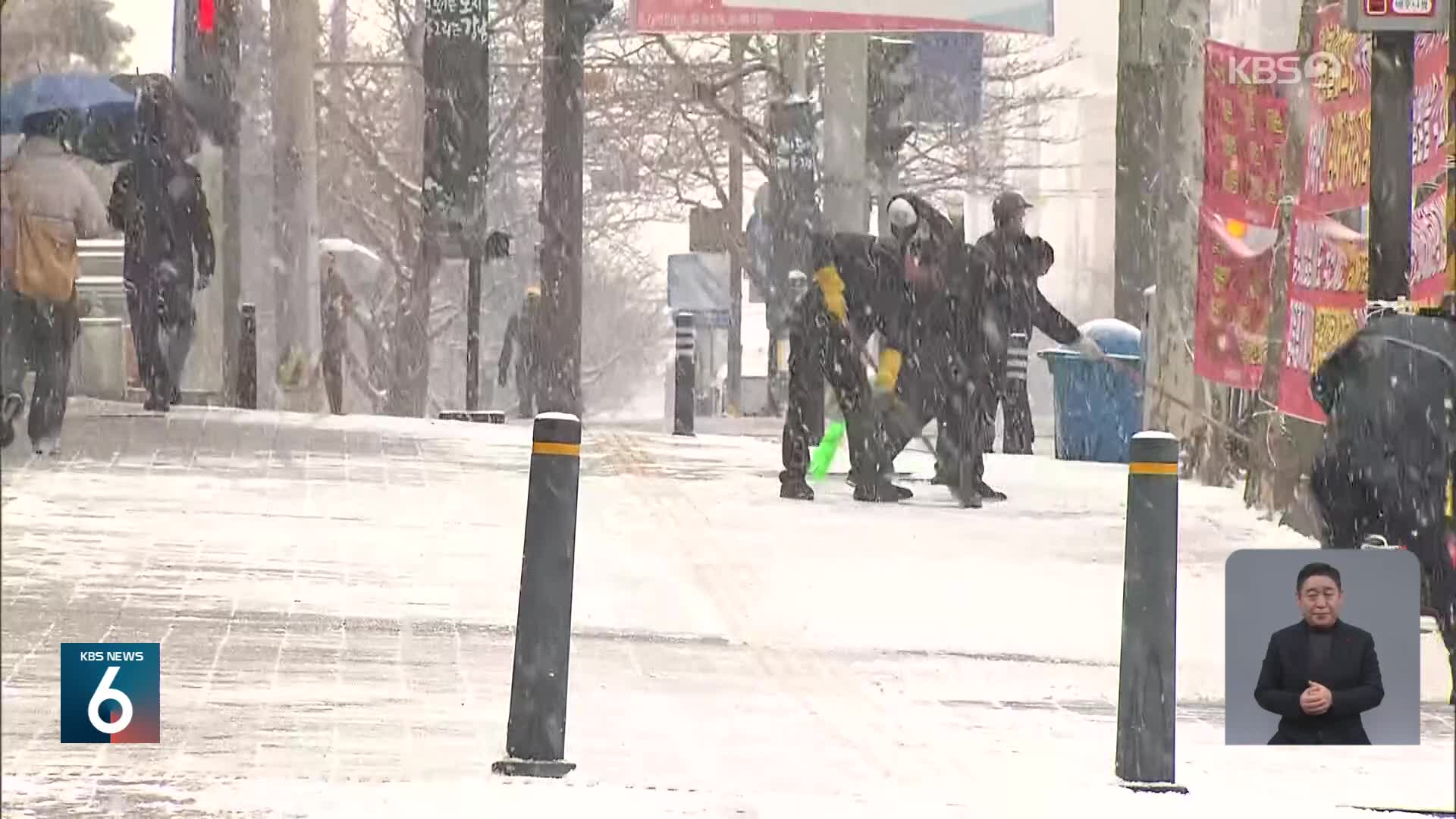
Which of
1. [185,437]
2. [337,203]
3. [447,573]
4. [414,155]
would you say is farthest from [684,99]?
[447,573]

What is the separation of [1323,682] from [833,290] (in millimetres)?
7329

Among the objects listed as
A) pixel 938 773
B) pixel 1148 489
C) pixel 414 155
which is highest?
pixel 414 155

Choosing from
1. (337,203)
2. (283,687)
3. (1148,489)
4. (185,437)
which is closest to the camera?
(1148,489)

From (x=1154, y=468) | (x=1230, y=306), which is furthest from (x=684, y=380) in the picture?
(x=1154, y=468)

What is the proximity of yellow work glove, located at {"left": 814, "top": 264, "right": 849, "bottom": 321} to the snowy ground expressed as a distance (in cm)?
100

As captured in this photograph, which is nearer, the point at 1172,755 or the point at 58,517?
the point at 1172,755

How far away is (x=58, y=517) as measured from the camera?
11430 millimetres

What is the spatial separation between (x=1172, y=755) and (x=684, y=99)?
28.6 meters

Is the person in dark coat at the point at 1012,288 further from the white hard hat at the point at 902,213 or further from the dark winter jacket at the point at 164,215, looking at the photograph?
the dark winter jacket at the point at 164,215

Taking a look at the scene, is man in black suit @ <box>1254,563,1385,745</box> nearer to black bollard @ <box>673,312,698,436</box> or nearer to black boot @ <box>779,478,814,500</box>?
black boot @ <box>779,478,814,500</box>

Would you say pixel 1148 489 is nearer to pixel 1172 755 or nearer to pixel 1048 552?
pixel 1172 755

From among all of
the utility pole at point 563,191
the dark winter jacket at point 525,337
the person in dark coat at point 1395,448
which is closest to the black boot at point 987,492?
the utility pole at point 563,191

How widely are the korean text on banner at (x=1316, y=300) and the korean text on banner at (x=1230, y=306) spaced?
0.98 m

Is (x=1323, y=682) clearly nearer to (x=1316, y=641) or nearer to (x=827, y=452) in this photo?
(x=1316, y=641)
